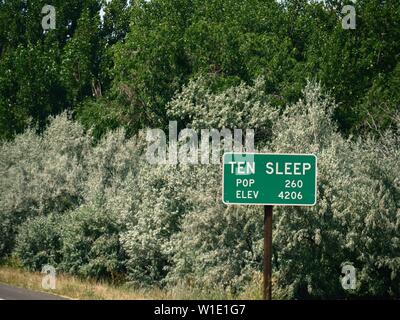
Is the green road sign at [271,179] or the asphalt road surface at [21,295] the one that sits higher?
the green road sign at [271,179]

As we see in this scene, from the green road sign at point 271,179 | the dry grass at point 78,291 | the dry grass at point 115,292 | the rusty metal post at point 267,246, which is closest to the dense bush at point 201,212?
the dry grass at point 115,292

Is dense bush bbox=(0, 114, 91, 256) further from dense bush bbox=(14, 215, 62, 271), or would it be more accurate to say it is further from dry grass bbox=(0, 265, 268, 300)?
dry grass bbox=(0, 265, 268, 300)

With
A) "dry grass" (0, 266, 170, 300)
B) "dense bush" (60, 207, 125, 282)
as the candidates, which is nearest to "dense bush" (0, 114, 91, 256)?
"dense bush" (60, 207, 125, 282)

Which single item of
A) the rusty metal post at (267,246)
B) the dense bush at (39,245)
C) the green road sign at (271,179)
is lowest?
the dense bush at (39,245)

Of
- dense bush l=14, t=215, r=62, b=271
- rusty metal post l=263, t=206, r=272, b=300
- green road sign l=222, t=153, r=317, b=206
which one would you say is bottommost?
dense bush l=14, t=215, r=62, b=271

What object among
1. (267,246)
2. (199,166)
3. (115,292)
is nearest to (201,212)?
(199,166)

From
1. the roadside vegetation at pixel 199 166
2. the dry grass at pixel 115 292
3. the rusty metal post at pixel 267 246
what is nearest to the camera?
the rusty metal post at pixel 267 246

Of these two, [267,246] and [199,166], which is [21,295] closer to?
[267,246]

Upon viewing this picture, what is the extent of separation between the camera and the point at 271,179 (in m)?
18.9

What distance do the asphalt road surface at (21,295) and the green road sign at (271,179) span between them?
484cm

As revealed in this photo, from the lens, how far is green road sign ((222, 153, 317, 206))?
18734 millimetres

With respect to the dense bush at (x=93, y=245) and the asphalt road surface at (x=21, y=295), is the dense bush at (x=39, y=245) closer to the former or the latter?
the dense bush at (x=93, y=245)

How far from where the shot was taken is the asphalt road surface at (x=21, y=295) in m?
19.5

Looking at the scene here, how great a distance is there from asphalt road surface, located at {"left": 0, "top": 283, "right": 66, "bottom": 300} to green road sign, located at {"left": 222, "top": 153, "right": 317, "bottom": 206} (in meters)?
4.84
